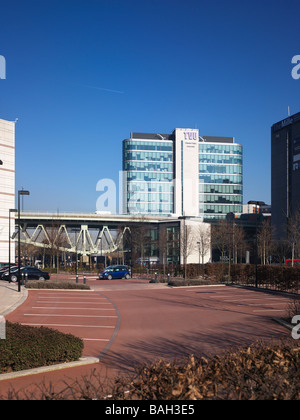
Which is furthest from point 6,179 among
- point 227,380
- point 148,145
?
point 148,145

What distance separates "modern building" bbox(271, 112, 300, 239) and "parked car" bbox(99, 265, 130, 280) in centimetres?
4535

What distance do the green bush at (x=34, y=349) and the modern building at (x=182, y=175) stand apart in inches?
4275

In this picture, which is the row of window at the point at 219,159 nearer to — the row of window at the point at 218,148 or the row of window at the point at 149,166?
the row of window at the point at 218,148

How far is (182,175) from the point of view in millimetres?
123062

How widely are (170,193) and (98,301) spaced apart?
99.8 metres

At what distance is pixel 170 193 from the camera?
123188 millimetres

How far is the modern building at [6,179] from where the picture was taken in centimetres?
5422

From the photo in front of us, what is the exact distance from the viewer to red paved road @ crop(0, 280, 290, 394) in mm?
11102

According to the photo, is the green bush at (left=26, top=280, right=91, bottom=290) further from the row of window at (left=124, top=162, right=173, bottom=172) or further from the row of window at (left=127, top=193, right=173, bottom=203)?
the row of window at (left=124, top=162, right=173, bottom=172)

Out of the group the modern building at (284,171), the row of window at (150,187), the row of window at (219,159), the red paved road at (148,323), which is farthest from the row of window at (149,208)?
the red paved road at (148,323)

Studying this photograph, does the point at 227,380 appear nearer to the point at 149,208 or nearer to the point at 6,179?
the point at 6,179

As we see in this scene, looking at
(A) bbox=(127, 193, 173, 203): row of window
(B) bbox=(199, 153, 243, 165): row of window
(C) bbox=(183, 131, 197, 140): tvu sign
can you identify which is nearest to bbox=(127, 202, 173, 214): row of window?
(A) bbox=(127, 193, 173, 203): row of window
